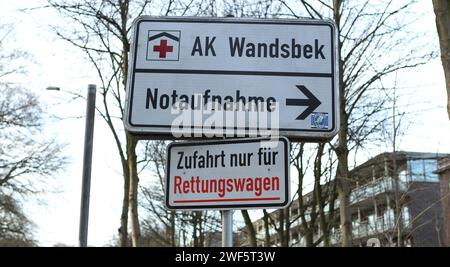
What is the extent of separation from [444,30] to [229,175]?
4.01 metres

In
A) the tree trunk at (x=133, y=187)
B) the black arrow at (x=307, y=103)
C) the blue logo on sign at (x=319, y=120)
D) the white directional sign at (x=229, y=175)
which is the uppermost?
the tree trunk at (x=133, y=187)

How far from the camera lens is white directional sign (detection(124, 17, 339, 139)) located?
2852 mm

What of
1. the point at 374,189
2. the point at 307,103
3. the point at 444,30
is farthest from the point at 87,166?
the point at 374,189

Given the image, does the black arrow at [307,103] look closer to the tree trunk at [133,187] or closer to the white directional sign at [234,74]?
the white directional sign at [234,74]

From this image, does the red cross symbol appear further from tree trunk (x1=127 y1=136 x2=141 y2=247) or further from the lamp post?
tree trunk (x1=127 y1=136 x2=141 y2=247)

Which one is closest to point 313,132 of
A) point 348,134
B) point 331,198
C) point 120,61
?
point 348,134

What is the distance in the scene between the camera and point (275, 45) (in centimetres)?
299

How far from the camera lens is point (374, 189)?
2041 centimetres

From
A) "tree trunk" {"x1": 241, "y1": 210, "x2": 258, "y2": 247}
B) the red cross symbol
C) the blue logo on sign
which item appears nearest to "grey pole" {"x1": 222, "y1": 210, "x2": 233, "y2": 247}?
the blue logo on sign

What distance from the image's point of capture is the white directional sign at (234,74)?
2852mm

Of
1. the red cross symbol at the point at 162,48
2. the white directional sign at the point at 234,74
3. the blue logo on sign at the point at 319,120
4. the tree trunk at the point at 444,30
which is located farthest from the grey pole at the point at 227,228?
the tree trunk at the point at 444,30
